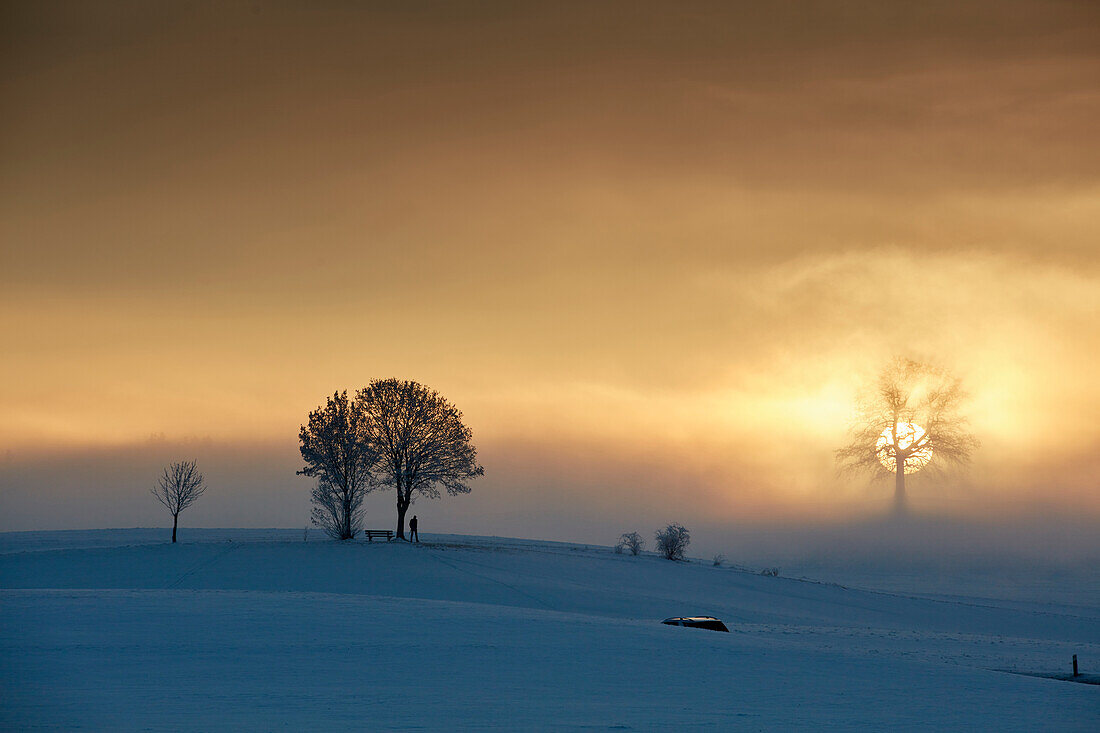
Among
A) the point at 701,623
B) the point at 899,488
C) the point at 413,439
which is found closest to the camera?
the point at 701,623

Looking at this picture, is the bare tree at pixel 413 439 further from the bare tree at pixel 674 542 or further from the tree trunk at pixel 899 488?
the tree trunk at pixel 899 488

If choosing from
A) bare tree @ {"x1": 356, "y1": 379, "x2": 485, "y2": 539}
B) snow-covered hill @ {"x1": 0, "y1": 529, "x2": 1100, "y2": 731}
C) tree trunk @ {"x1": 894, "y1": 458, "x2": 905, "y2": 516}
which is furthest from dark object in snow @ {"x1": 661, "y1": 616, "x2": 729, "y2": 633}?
tree trunk @ {"x1": 894, "y1": 458, "x2": 905, "y2": 516}

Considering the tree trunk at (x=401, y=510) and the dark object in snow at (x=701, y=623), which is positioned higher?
the tree trunk at (x=401, y=510)

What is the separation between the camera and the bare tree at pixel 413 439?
65.1 meters

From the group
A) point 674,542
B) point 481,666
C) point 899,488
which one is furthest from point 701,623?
point 899,488

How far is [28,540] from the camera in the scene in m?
74.8

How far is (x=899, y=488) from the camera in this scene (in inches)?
3342

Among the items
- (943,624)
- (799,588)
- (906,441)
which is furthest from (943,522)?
(943,624)

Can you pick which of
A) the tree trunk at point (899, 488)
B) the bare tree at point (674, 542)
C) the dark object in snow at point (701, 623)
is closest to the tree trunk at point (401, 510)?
the bare tree at point (674, 542)

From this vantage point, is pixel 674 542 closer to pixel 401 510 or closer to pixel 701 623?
pixel 401 510

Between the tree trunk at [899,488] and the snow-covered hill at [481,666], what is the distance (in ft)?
132

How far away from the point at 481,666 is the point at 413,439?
4429cm

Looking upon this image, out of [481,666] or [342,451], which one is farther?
[342,451]

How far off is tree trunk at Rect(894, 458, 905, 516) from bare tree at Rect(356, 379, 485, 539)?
41223mm
